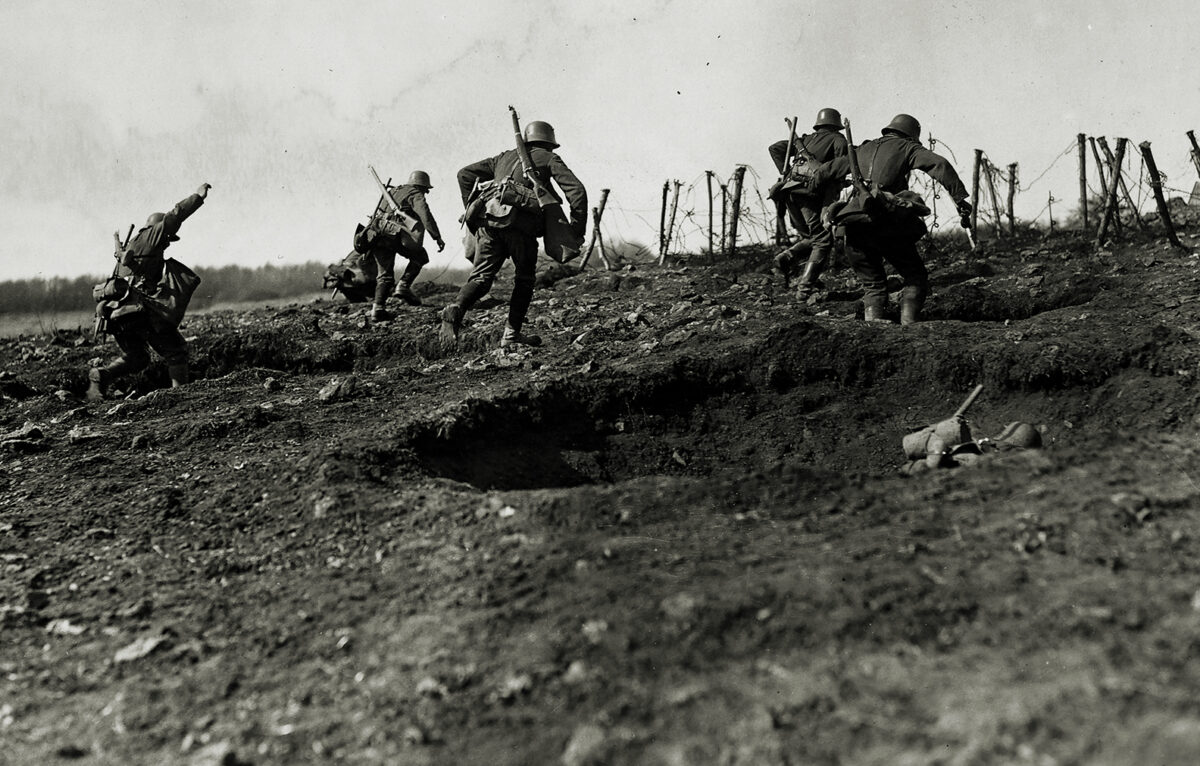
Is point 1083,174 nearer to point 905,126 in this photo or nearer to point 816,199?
point 816,199

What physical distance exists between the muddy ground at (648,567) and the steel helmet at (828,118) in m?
3.30

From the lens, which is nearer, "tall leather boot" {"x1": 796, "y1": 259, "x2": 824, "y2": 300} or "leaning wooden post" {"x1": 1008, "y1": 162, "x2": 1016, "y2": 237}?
"tall leather boot" {"x1": 796, "y1": 259, "x2": 824, "y2": 300}

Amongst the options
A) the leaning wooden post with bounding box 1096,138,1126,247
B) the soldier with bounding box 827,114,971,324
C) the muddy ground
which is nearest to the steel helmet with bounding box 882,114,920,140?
the soldier with bounding box 827,114,971,324

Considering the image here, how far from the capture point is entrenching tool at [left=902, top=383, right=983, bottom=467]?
15.9ft

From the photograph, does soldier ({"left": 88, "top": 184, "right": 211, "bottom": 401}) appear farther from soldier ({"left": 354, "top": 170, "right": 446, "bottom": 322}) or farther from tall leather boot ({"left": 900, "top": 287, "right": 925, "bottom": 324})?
tall leather boot ({"left": 900, "top": 287, "right": 925, "bottom": 324})

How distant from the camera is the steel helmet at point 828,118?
945 cm

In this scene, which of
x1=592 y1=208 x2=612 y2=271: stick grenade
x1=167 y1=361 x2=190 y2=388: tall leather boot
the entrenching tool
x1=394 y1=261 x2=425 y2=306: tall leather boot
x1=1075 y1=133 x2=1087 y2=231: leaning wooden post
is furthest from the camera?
x1=592 y1=208 x2=612 y2=271: stick grenade

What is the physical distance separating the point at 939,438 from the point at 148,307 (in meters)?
6.47

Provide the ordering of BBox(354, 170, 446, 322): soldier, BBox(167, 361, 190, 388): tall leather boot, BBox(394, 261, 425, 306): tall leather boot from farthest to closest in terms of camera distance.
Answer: BBox(394, 261, 425, 306): tall leather boot → BBox(354, 170, 446, 322): soldier → BBox(167, 361, 190, 388): tall leather boot

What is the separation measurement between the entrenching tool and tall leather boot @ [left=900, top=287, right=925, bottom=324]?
2.28 meters

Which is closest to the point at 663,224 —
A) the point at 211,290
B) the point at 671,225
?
the point at 671,225

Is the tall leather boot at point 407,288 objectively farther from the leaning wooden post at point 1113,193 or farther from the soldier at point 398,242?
the leaning wooden post at point 1113,193

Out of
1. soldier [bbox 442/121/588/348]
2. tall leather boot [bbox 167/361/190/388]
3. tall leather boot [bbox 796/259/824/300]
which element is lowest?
tall leather boot [bbox 167/361/190/388]

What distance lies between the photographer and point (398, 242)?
12.1 metres
